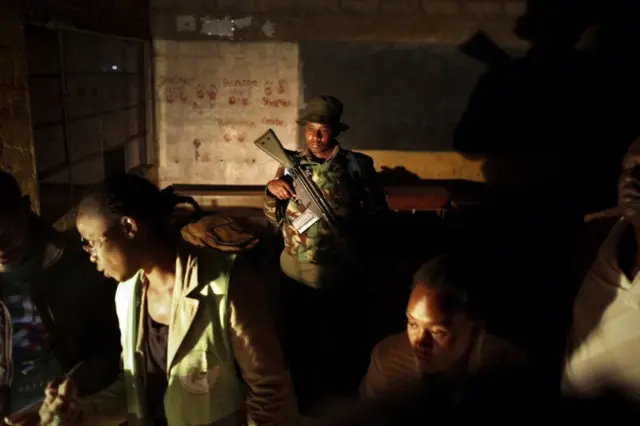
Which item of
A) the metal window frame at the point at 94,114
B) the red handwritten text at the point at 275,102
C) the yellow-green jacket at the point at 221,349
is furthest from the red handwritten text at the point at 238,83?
the yellow-green jacket at the point at 221,349

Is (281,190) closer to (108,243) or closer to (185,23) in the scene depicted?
(108,243)

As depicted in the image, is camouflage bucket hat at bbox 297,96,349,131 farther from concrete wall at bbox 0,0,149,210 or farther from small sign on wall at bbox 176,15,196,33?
small sign on wall at bbox 176,15,196,33

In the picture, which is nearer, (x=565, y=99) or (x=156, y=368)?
(x=156, y=368)

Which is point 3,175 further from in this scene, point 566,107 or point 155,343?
point 566,107

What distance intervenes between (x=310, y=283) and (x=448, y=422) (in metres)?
1.90

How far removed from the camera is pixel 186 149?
19.3 ft

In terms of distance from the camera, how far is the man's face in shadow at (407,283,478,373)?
1525 mm

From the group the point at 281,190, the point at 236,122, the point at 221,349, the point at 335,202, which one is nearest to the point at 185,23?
the point at 236,122

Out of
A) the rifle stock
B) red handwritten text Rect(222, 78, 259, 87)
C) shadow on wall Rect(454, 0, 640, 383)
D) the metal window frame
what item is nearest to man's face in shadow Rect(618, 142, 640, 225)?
the rifle stock

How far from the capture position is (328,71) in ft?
19.0

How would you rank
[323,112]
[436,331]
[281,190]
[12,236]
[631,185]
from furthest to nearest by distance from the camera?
[281,190] < [323,112] < [631,185] < [12,236] < [436,331]

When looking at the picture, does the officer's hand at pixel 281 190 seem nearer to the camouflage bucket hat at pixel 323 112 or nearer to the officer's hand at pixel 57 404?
the camouflage bucket hat at pixel 323 112

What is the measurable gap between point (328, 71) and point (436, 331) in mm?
4641

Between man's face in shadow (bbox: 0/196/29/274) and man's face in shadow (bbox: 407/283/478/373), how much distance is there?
1225mm
